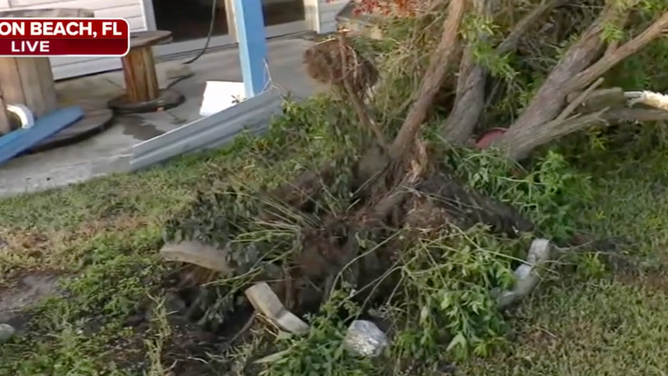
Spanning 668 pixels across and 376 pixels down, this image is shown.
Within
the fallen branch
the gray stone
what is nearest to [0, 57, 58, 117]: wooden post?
the gray stone

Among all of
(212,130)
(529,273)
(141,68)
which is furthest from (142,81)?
(529,273)

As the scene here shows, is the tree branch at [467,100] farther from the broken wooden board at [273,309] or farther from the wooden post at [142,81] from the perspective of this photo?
the wooden post at [142,81]

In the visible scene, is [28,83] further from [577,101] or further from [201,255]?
[577,101]

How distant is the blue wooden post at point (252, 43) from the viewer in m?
4.45

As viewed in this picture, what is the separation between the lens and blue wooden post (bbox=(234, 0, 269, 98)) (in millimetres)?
4453

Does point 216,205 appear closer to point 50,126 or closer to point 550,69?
point 550,69

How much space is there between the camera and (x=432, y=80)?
10.6 ft

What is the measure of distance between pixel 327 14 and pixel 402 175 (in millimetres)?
4678

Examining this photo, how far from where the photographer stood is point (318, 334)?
91.1 inches

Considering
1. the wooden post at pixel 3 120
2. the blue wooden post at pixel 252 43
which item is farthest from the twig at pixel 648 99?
the wooden post at pixel 3 120

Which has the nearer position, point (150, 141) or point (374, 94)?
point (374, 94)

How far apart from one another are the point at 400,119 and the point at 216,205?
95cm

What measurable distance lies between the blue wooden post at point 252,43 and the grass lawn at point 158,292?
2.87 feet

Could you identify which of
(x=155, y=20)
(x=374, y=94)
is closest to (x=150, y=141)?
(x=374, y=94)
